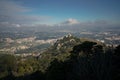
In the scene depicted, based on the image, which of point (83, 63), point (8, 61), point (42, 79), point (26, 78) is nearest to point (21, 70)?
point (8, 61)

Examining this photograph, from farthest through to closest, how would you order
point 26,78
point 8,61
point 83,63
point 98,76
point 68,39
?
1. point 68,39
2. point 8,61
3. point 26,78
4. point 83,63
5. point 98,76

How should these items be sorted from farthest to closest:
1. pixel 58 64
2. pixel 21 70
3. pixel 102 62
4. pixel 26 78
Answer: pixel 21 70
pixel 26 78
pixel 58 64
pixel 102 62

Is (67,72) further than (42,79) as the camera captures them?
No

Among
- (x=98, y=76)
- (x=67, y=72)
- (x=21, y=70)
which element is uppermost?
(x=98, y=76)

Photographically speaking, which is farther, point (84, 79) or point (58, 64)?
point (58, 64)

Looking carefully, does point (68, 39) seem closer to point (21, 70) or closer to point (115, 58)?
point (21, 70)

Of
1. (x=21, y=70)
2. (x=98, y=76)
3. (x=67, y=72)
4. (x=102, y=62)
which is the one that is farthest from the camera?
(x=21, y=70)

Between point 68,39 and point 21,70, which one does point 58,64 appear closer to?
point 21,70

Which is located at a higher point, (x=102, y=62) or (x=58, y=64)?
(x=102, y=62)

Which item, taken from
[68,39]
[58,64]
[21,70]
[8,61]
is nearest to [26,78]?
[58,64]
